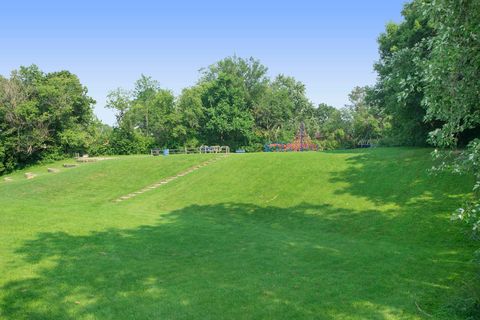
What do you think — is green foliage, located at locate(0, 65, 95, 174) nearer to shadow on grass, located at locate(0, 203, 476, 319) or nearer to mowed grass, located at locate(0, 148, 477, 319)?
mowed grass, located at locate(0, 148, 477, 319)

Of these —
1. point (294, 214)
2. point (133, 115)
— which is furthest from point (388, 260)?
point (133, 115)

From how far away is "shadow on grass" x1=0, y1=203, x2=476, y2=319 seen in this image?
22.4 feet

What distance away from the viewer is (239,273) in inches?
352

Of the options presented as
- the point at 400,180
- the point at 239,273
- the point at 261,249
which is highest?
the point at 400,180

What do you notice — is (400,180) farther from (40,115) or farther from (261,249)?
(40,115)

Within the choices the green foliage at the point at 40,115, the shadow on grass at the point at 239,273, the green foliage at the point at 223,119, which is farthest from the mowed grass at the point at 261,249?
the green foliage at the point at 223,119

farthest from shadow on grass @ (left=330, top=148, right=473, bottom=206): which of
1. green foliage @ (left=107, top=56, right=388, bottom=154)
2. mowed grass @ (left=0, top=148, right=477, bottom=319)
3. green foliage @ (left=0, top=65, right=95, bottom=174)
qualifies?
green foliage @ (left=0, top=65, right=95, bottom=174)

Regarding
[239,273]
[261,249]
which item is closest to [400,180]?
[261,249]

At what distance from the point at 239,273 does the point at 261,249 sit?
257 centimetres

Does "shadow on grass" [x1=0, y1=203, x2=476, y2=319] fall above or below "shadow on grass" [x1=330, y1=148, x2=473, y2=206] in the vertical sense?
below

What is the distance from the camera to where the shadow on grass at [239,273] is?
6.82m

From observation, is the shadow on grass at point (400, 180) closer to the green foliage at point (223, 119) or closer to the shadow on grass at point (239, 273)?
the shadow on grass at point (239, 273)

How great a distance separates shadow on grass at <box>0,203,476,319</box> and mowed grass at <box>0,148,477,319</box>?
0.04 metres

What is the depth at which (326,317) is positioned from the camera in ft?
21.5
